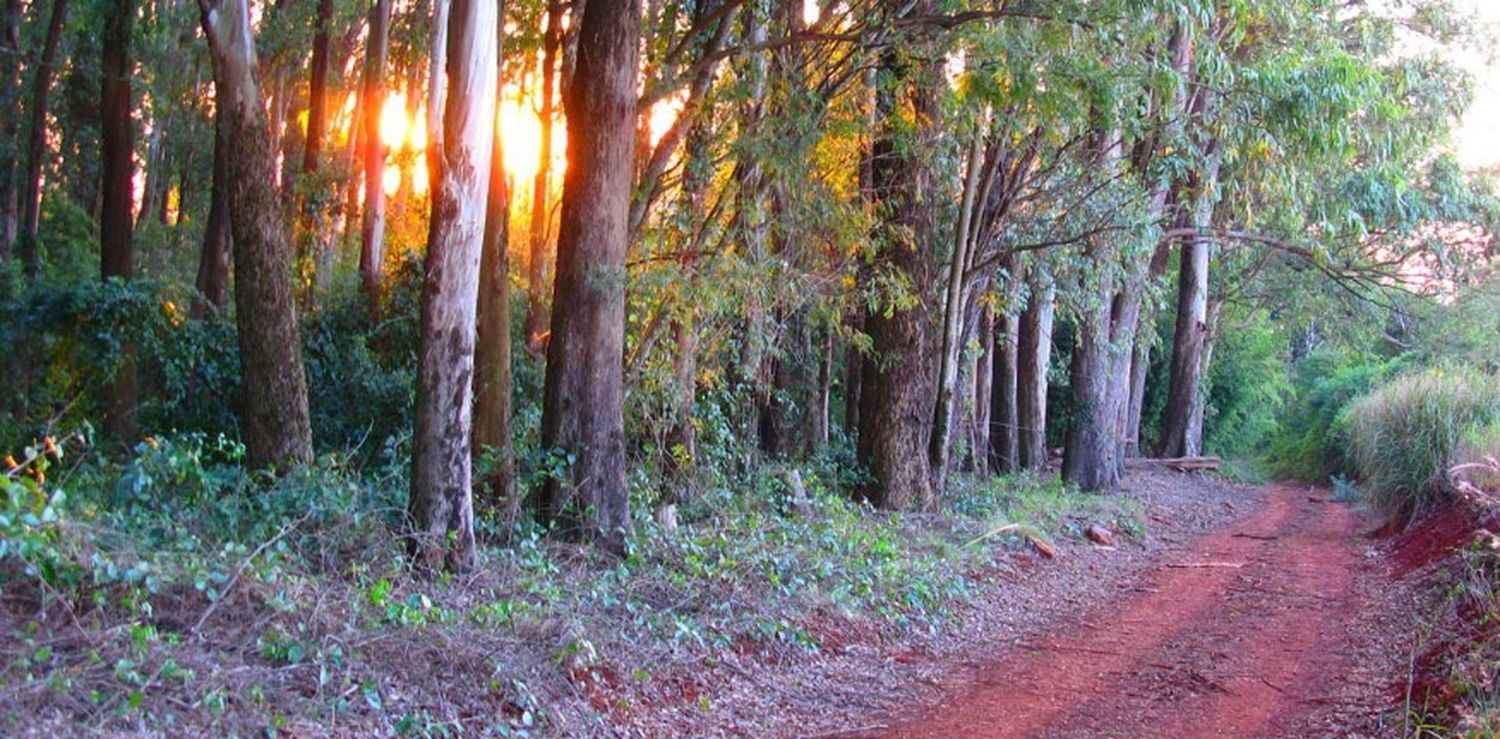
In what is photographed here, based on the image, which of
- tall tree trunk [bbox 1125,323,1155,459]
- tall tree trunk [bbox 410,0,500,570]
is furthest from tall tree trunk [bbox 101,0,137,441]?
tall tree trunk [bbox 1125,323,1155,459]

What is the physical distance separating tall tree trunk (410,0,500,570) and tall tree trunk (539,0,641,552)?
1.89 metres

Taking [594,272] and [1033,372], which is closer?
[594,272]

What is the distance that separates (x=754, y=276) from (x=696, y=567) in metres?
4.49

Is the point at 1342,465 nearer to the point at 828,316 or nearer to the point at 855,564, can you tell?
the point at 828,316

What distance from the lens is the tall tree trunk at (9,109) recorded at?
25.9 metres

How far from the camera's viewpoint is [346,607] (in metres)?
7.73

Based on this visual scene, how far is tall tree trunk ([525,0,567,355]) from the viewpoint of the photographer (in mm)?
15055

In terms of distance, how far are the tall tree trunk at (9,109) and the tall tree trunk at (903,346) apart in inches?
742

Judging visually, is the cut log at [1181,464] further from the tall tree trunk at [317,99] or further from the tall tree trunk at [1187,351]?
the tall tree trunk at [317,99]

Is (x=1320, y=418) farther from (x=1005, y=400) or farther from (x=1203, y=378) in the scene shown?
(x=1005, y=400)

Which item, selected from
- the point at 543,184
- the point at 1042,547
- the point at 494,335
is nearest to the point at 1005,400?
the point at 1042,547

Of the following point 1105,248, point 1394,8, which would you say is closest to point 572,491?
point 1105,248

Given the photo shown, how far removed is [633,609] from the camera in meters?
9.51

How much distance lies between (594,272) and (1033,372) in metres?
15.3
